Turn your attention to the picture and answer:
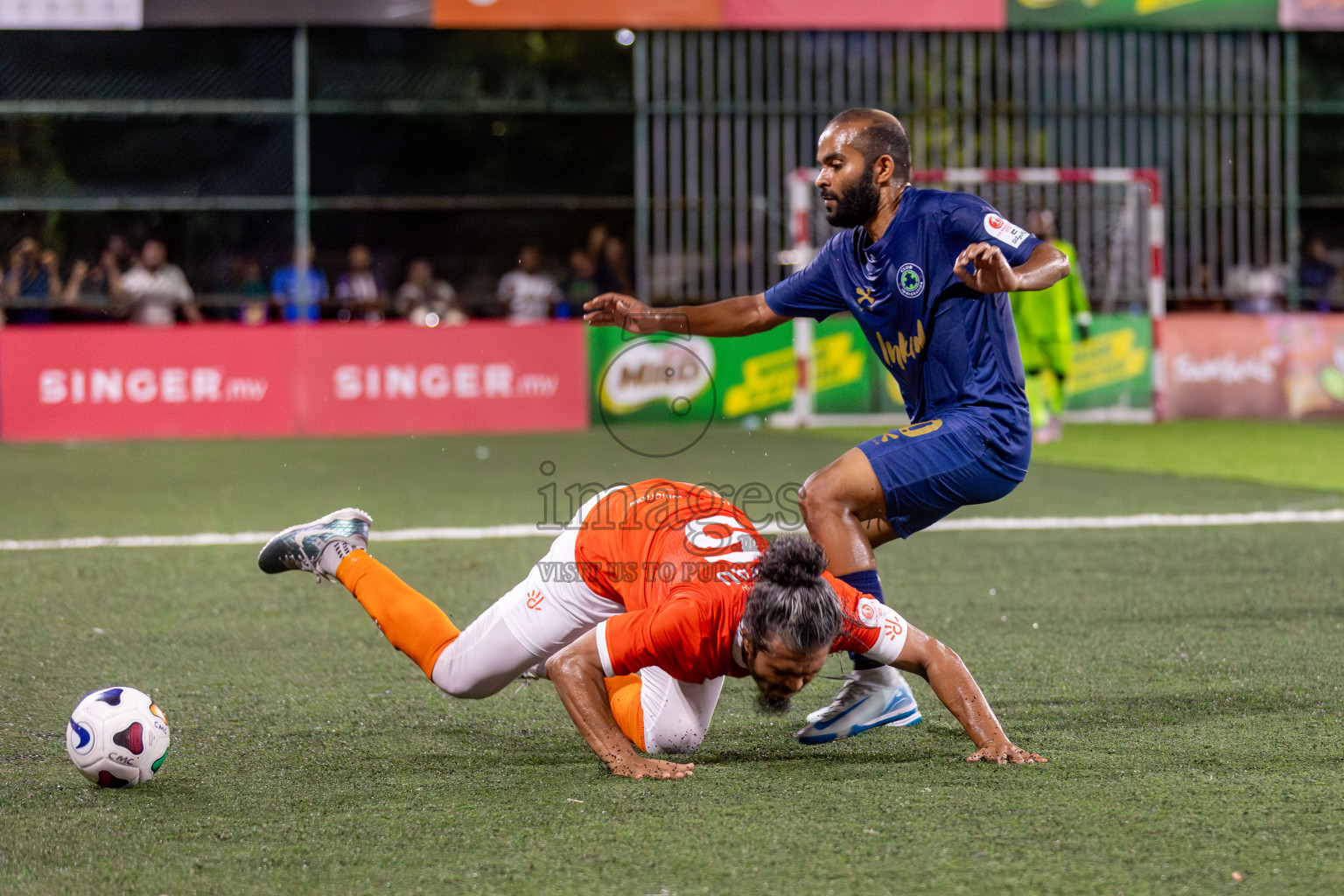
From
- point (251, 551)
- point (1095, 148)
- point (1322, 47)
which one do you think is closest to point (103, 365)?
point (251, 551)

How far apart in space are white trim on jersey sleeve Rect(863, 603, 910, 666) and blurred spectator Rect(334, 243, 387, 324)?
1296 cm

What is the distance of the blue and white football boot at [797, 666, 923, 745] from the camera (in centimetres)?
454

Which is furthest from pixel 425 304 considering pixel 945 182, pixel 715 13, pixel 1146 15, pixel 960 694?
pixel 960 694

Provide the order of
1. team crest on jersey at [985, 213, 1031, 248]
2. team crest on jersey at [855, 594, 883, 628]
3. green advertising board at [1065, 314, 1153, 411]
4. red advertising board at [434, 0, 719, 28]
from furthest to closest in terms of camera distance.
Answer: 1. green advertising board at [1065, 314, 1153, 411]
2. red advertising board at [434, 0, 719, 28]
3. team crest on jersey at [985, 213, 1031, 248]
4. team crest on jersey at [855, 594, 883, 628]

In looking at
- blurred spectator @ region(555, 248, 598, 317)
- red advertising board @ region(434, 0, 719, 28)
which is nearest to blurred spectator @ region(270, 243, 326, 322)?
blurred spectator @ region(555, 248, 598, 317)

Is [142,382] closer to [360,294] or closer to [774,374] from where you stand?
[360,294]

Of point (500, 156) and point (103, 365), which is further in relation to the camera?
point (500, 156)

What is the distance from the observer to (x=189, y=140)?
23516 millimetres

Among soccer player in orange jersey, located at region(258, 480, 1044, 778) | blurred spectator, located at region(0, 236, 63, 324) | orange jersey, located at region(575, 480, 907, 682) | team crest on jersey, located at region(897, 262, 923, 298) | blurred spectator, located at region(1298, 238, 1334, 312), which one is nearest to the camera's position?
soccer player in orange jersey, located at region(258, 480, 1044, 778)

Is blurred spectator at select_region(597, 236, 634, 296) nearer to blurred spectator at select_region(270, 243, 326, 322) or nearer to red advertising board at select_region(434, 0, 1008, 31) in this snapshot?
red advertising board at select_region(434, 0, 1008, 31)

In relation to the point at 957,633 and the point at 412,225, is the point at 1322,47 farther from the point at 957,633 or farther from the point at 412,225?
the point at 957,633

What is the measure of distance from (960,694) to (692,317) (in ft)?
5.90

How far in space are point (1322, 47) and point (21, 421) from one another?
69.7 ft

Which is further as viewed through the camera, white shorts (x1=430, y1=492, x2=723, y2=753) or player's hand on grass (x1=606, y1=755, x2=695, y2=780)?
white shorts (x1=430, y1=492, x2=723, y2=753)
